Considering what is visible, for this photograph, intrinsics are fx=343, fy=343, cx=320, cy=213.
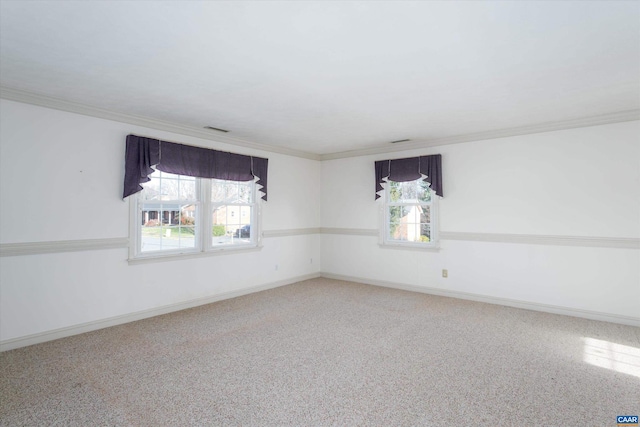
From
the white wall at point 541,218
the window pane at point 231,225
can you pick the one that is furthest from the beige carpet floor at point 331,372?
the window pane at point 231,225

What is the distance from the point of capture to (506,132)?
4789mm

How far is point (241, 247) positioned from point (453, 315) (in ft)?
10.7

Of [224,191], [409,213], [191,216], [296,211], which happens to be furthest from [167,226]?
[409,213]

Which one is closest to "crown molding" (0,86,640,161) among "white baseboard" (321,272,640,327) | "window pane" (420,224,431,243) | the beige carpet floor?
"window pane" (420,224,431,243)

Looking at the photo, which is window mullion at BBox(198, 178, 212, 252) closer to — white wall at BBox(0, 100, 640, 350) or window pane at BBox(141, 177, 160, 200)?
white wall at BBox(0, 100, 640, 350)

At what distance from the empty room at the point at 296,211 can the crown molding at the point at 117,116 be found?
2 cm

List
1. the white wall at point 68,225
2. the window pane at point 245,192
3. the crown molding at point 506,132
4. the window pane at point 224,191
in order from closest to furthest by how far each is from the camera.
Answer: the white wall at point 68,225
the crown molding at point 506,132
the window pane at point 224,191
the window pane at point 245,192

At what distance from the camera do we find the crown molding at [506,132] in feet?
13.3

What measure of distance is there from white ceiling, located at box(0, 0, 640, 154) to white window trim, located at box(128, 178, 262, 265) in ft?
3.73

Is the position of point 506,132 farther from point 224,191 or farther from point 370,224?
point 224,191

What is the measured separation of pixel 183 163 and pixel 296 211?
2398 mm

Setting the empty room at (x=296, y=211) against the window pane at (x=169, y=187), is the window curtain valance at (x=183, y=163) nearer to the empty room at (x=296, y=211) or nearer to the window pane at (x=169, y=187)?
the empty room at (x=296, y=211)

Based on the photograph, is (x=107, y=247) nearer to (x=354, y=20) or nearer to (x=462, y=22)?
(x=354, y=20)

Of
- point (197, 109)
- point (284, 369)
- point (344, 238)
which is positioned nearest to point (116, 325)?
point (284, 369)
